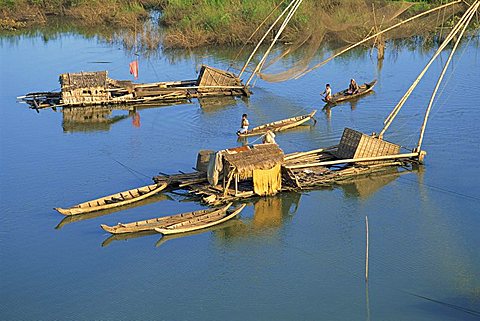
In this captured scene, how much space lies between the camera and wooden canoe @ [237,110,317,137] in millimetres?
12382

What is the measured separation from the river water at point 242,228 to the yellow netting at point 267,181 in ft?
0.52

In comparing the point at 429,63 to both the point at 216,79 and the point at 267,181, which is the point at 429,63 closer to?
the point at 267,181

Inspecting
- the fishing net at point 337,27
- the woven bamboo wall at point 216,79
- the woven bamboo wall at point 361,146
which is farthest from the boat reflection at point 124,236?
the woven bamboo wall at point 216,79

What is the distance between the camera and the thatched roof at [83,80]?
1421cm

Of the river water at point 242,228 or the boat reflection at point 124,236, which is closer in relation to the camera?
the river water at point 242,228

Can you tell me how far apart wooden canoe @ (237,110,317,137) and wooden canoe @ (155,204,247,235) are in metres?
3.08

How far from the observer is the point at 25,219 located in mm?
9750

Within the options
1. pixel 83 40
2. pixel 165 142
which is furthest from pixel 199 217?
pixel 83 40

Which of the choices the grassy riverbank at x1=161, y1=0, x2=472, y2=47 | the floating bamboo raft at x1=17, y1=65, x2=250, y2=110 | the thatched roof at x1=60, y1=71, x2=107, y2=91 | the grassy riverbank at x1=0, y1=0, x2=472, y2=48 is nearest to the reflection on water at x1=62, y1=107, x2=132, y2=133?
the floating bamboo raft at x1=17, y1=65, x2=250, y2=110

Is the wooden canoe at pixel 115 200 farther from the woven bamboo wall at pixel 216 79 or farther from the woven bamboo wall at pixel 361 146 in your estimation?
the woven bamboo wall at pixel 216 79

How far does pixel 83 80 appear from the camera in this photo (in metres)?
14.3

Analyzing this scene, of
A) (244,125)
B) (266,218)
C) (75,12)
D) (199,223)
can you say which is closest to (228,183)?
(266,218)

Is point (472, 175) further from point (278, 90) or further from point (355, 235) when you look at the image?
point (278, 90)

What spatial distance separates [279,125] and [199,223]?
3.91 meters
